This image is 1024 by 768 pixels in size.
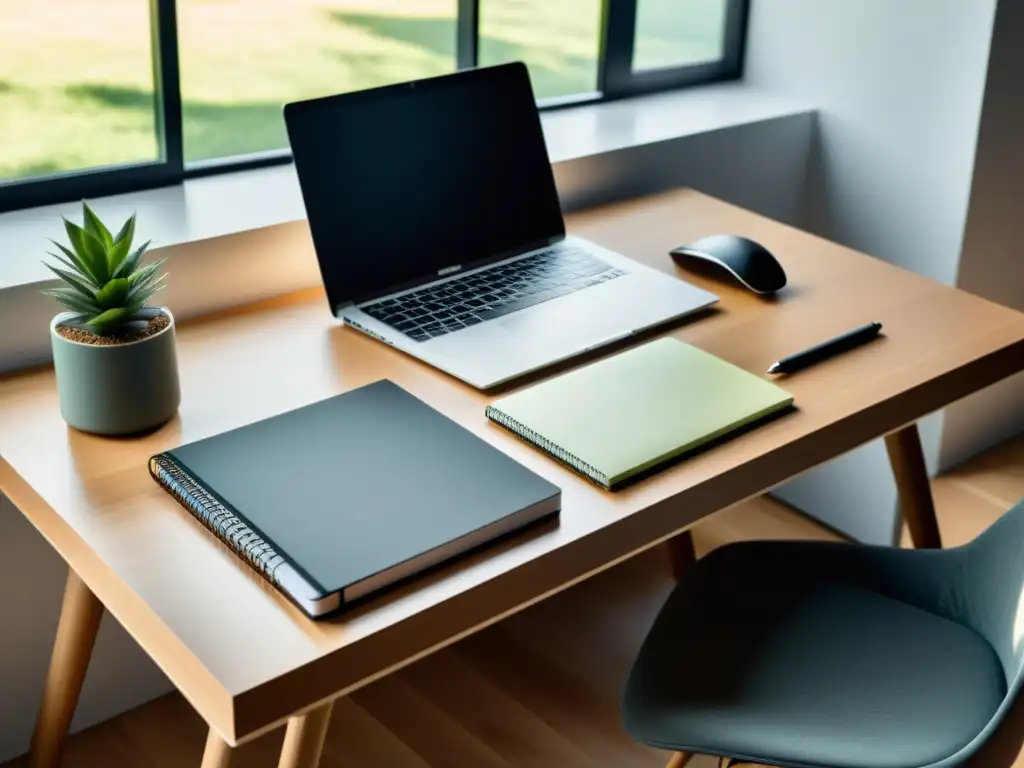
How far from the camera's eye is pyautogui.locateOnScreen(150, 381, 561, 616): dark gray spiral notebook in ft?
3.21

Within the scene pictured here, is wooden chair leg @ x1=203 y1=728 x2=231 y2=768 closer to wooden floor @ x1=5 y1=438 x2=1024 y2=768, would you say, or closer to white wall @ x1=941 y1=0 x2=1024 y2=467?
wooden floor @ x1=5 y1=438 x2=1024 y2=768

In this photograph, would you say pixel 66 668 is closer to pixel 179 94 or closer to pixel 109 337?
pixel 109 337

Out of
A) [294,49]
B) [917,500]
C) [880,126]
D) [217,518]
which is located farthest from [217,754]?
[294,49]

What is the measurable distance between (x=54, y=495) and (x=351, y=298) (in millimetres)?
434

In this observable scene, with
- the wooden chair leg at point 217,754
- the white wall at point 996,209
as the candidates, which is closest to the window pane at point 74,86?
the wooden chair leg at point 217,754

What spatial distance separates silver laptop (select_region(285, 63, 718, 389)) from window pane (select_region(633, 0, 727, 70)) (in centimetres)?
68

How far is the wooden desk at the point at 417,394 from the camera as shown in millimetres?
925

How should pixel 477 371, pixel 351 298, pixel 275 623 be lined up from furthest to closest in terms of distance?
pixel 351 298 → pixel 477 371 → pixel 275 623

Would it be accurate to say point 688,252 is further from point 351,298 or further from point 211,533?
point 211,533

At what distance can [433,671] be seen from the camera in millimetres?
1870

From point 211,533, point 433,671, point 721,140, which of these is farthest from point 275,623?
point 721,140

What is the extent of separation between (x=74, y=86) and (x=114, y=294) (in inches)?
40.5

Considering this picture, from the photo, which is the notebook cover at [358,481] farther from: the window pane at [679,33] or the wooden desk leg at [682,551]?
the window pane at [679,33]

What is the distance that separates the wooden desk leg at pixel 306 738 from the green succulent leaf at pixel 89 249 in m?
0.47
